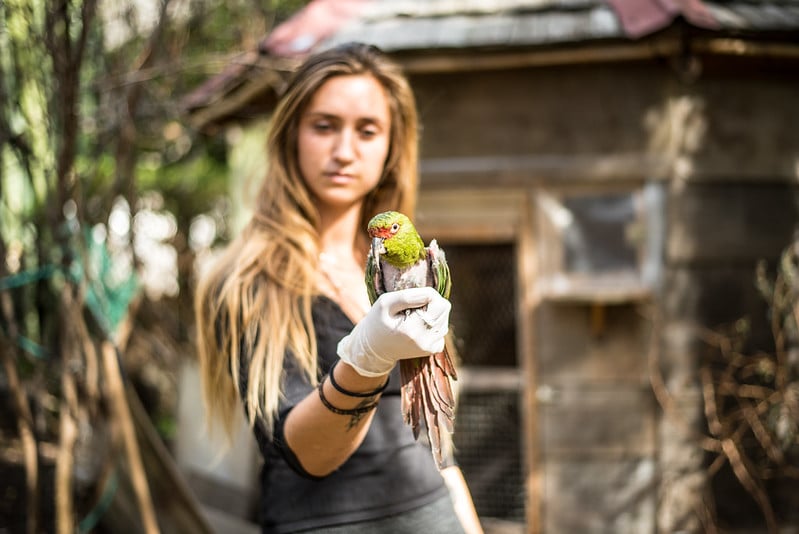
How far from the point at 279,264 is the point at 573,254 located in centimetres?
259

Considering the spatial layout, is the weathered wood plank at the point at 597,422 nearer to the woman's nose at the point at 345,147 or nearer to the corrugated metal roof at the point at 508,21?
the corrugated metal roof at the point at 508,21

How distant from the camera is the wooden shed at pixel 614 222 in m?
4.04

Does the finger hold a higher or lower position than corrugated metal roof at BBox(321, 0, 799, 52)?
lower

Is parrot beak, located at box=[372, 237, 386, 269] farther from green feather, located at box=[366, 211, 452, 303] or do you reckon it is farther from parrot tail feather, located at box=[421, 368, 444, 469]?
parrot tail feather, located at box=[421, 368, 444, 469]

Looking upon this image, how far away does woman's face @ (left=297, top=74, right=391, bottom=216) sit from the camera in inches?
73.8

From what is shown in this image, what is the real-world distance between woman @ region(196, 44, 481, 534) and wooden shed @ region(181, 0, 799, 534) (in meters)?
2.13

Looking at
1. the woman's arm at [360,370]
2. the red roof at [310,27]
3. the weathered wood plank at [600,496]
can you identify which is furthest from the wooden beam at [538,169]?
the woman's arm at [360,370]

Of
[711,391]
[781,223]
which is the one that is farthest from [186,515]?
[781,223]

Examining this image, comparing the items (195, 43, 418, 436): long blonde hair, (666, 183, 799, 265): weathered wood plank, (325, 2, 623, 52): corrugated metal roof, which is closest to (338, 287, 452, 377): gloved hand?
(195, 43, 418, 436): long blonde hair

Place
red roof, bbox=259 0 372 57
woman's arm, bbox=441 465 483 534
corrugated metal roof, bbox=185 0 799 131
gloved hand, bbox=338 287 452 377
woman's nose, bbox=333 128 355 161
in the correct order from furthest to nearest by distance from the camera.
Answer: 1. red roof, bbox=259 0 372 57
2. corrugated metal roof, bbox=185 0 799 131
3. woman's arm, bbox=441 465 483 534
4. woman's nose, bbox=333 128 355 161
5. gloved hand, bbox=338 287 452 377

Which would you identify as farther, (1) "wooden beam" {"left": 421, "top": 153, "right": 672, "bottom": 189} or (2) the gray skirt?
(1) "wooden beam" {"left": 421, "top": 153, "right": 672, "bottom": 189}

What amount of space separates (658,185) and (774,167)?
65cm

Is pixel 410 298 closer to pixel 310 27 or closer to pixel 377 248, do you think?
pixel 377 248

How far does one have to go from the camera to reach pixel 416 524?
1.85 metres
